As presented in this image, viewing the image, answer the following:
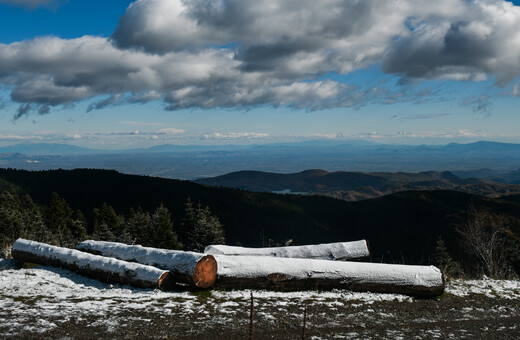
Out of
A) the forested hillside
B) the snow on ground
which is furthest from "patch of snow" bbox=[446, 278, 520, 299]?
the forested hillside

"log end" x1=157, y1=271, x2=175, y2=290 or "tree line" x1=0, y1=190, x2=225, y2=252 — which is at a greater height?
"log end" x1=157, y1=271, x2=175, y2=290

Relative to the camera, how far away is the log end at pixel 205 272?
7.79 meters

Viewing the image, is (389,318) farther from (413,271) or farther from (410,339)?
(413,271)

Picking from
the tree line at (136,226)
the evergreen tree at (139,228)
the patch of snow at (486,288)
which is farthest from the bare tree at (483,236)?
the evergreen tree at (139,228)

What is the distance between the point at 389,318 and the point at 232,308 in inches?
134

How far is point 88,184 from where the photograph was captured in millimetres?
120812

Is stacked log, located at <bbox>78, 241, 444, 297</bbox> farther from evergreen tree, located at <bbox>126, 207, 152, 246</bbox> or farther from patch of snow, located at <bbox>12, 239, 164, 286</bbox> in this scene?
evergreen tree, located at <bbox>126, 207, 152, 246</bbox>

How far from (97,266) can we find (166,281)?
2075 millimetres

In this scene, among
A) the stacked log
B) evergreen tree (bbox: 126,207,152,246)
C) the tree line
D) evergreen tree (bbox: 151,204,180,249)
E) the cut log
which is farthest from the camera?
evergreen tree (bbox: 126,207,152,246)

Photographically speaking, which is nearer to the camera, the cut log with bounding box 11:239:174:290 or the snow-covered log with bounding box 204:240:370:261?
the cut log with bounding box 11:239:174:290

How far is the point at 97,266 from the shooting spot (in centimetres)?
849

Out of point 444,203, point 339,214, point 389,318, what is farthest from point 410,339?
point 444,203

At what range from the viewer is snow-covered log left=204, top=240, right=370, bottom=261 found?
1039 cm

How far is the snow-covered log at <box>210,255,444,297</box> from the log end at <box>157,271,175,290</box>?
3.65 feet
